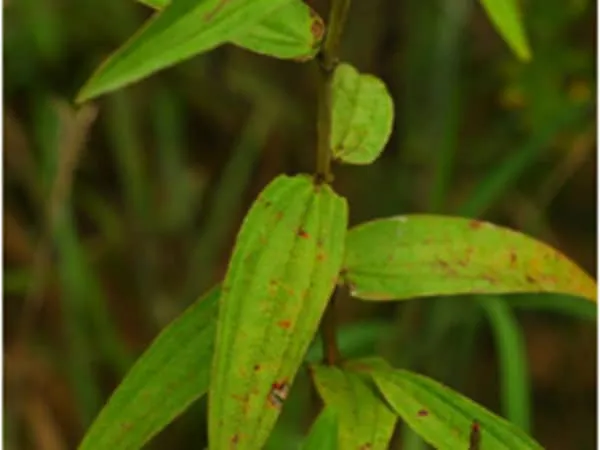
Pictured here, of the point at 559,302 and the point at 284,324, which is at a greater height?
the point at 284,324

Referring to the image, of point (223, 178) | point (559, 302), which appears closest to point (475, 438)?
point (559, 302)

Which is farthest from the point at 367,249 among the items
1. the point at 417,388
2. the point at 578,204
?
the point at 578,204

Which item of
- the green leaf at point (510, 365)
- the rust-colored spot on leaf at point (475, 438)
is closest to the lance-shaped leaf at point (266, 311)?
the rust-colored spot on leaf at point (475, 438)

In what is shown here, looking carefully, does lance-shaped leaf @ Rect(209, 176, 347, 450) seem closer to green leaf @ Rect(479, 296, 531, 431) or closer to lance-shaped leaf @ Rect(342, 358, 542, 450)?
lance-shaped leaf @ Rect(342, 358, 542, 450)

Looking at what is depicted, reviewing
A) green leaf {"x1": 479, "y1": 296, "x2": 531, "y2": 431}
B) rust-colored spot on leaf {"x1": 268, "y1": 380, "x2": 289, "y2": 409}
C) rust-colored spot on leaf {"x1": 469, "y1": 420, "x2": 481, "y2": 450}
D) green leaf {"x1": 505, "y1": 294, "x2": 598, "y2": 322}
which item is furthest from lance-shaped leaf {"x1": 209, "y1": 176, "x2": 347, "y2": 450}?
green leaf {"x1": 505, "y1": 294, "x2": 598, "y2": 322}

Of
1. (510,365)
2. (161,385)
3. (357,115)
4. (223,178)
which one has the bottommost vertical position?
(223,178)

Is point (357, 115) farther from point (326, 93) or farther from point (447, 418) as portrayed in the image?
point (447, 418)

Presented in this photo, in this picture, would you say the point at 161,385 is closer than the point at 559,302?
Yes
